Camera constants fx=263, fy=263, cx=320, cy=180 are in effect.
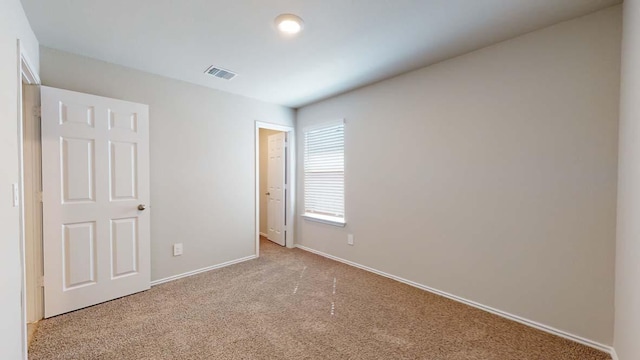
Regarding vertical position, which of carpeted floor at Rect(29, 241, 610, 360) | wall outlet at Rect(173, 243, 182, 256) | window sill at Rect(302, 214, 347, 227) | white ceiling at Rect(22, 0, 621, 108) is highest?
white ceiling at Rect(22, 0, 621, 108)

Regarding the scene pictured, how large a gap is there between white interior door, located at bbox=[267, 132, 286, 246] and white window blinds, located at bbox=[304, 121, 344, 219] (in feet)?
1.49

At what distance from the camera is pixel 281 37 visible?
7.28ft

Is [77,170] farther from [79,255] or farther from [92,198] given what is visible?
[79,255]

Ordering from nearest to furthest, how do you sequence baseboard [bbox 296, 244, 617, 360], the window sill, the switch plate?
the switch plate
baseboard [bbox 296, 244, 617, 360]
the window sill

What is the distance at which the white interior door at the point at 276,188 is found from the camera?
4.54 meters

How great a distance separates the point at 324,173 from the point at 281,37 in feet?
7.07

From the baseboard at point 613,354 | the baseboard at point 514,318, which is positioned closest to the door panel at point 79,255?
the baseboard at point 514,318

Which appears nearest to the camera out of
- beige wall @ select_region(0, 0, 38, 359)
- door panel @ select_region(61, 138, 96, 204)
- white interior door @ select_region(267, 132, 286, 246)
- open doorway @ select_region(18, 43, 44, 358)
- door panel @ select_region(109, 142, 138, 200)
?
Result: beige wall @ select_region(0, 0, 38, 359)

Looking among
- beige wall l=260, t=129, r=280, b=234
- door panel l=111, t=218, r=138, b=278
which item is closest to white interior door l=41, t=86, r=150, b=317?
door panel l=111, t=218, r=138, b=278

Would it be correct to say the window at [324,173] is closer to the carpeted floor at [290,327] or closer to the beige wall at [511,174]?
the beige wall at [511,174]

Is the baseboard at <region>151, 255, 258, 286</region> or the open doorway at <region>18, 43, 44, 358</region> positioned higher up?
the open doorway at <region>18, 43, 44, 358</region>

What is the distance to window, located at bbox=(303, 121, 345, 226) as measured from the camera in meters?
3.79

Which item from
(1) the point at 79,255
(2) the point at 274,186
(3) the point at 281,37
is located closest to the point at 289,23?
(3) the point at 281,37

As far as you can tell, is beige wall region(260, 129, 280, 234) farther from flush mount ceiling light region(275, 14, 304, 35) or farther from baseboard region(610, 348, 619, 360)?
baseboard region(610, 348, 619, 360)
